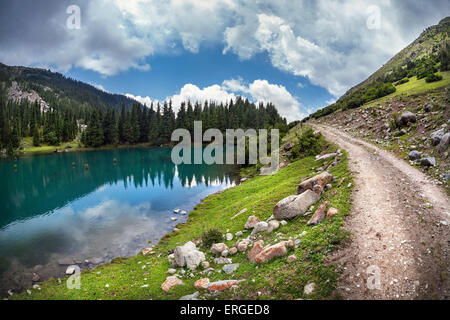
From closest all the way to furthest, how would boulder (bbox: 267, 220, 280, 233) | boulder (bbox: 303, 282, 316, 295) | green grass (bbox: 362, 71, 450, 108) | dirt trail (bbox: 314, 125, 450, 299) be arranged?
1. dirt trail (bbox: 314, 125, 450, 299)
2. boulder (bbox: 303, 282, 316, 295)
3. boulder (bbox: 267, 220, 280, 233)
4. green grass (bbox: 362, 71, 450, 108)

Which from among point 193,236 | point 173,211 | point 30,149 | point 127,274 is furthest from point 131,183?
point 30,149

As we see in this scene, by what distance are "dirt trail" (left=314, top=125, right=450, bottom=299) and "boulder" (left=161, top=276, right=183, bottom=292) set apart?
7.57 m

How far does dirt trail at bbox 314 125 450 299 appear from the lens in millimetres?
7496

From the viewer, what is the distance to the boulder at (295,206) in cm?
1517

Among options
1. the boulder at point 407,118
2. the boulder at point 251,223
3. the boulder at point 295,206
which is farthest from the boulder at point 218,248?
the boulder at point 407,118

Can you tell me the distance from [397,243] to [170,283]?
1067 cm

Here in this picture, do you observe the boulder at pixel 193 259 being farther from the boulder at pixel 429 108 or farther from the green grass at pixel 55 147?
the green grass at pixel 55 147

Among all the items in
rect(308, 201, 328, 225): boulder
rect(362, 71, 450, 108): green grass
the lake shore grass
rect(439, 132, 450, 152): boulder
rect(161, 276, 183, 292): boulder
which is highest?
rect(362, 71, 450, 108): green grass

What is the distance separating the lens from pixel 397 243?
944cm

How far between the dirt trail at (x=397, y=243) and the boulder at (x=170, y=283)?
7.57m

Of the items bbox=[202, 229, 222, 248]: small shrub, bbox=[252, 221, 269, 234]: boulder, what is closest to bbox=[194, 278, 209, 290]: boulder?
bbox=[202, 229, 222, 248]: small shrub

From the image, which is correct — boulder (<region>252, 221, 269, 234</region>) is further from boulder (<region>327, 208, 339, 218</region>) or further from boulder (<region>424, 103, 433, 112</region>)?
boulder (<region>424, 103, 433, 112</region>)
